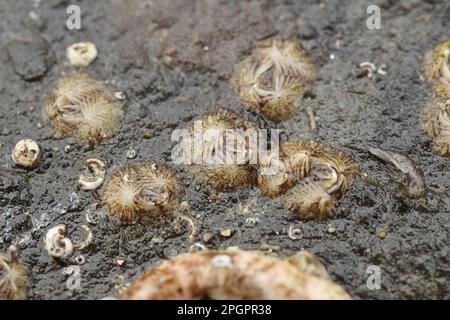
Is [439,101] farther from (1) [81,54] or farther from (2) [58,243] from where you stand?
(2) [58,243]

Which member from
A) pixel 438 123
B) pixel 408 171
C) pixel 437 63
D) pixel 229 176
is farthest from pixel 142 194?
pixel 437 63

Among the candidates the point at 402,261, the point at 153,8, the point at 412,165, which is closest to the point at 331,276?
the point at 402,261

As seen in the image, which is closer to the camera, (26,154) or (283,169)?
Answer: (283,169)

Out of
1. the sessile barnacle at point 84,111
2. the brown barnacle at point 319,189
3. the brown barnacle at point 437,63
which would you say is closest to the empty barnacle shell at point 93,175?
the sessile barnacle at point 84,111

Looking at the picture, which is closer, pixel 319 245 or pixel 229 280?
pixel 229 280

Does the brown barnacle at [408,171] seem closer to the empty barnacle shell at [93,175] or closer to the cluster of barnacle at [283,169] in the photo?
the cluster of barnacle at [283,169]

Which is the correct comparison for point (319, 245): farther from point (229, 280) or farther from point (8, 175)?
point (8, 175)
